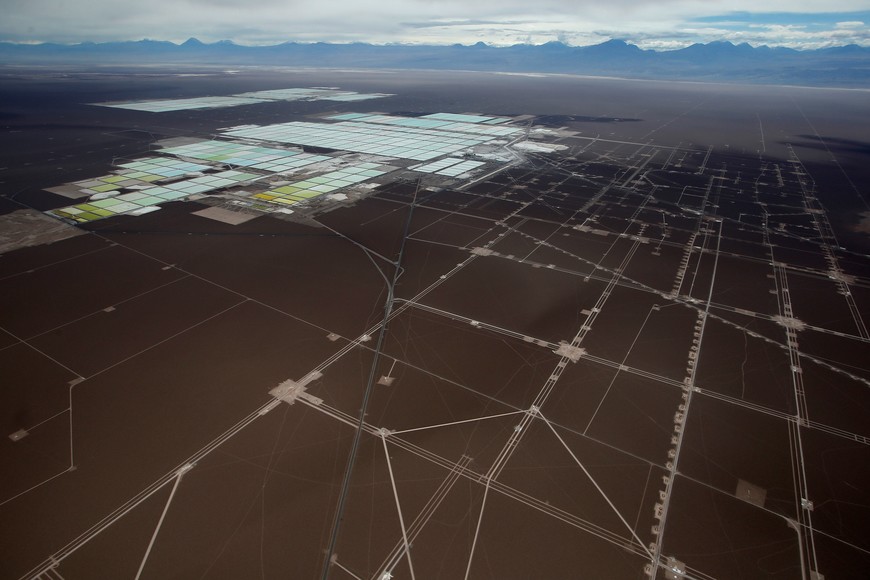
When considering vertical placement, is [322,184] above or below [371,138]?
below

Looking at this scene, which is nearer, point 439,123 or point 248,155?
point 248,155

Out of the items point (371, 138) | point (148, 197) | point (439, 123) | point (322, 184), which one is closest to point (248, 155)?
point (322, 184)

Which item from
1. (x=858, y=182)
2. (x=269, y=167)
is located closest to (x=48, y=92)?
(x=269, y=167)

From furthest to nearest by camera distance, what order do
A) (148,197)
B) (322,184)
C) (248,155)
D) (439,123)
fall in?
(439,123) < (248,155) < (322,184) < (148,197)

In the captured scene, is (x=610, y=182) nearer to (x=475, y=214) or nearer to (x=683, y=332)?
(x=475, y=214)

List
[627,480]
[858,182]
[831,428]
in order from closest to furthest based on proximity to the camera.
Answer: [627,480] → [831,428] → [858,182]

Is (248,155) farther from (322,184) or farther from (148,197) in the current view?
(148,197)

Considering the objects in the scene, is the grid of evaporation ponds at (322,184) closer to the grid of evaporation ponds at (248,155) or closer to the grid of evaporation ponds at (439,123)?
the grid of evaporation ponds at (248,155)

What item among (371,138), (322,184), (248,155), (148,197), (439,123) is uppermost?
(439,123)
